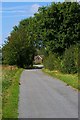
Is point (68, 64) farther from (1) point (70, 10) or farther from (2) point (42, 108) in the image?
(2) point (42, 108)

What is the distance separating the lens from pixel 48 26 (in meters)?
51.0

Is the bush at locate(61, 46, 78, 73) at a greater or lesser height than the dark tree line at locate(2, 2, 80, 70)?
lesser

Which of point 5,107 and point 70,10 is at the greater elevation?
point 70,10

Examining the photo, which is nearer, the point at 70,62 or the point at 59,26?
the point at 70,62

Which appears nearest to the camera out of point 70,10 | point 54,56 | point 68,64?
point 68,64

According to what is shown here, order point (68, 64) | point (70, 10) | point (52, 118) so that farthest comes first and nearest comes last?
point (70, 10), point (68, 64), point (52, 118)

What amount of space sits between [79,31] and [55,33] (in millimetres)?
3233

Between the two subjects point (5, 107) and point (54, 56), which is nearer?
point (5, 107)

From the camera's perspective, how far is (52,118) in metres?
11.8

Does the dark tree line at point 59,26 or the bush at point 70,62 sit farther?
the dark tree line at point 59,26

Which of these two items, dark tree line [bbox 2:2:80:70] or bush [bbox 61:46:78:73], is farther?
dark tree line [bbox 2:2:80:70]

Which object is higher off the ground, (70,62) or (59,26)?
(59,26)

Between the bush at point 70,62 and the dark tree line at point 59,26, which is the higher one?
the dark tree line at point 59,26

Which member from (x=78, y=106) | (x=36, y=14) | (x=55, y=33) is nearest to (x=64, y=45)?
(x=55, y=33)
